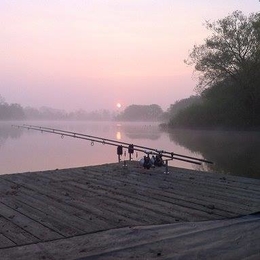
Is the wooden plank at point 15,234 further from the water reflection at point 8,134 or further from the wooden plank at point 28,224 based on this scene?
the water reflection at point 8,134

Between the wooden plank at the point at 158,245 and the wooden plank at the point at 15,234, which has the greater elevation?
the wooden plank at the point at 15,234

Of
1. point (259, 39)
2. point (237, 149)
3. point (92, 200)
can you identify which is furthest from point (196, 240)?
point (259, 39)

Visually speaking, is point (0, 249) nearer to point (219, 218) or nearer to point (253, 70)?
point (219, 218)

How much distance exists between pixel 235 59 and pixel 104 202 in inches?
1032

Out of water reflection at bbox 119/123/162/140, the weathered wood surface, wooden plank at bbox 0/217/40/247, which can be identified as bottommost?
water reflection at bbox 119/123/162/140

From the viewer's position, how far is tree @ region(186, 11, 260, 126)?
95.0 feet

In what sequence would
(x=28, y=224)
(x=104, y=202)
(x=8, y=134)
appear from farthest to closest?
(x=8, y=134) < (x=104, y=202) < (x=28, y=224)

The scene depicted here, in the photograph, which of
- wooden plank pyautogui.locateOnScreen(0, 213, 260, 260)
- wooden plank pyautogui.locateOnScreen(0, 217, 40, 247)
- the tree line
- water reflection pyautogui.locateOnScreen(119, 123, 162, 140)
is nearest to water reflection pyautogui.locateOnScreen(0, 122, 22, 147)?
water reflection pyautogui.locateOnScreen(119, 123, 162, 140)

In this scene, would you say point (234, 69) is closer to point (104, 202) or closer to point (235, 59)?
point (235, 59)

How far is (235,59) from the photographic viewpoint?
29.8m

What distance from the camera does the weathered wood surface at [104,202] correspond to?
14.8 ft

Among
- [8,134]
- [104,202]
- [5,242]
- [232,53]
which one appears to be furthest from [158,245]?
[8,134]

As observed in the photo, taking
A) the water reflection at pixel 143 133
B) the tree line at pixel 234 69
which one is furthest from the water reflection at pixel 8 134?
the tree line at pixel 234 69

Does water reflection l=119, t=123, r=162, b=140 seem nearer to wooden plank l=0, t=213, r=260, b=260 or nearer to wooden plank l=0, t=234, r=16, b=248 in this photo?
wooden plank l=0, t=213, r=260, b=260
